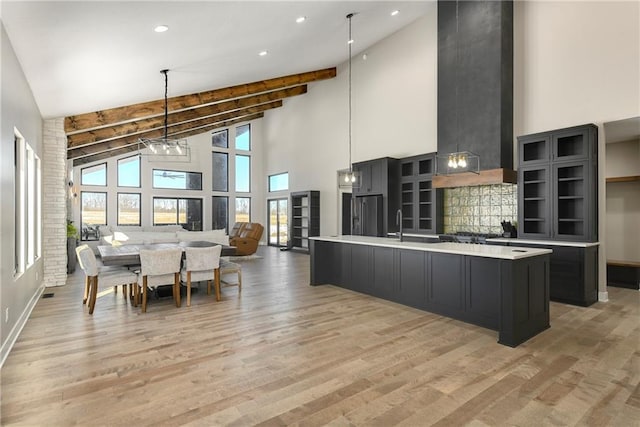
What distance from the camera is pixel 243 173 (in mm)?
14227

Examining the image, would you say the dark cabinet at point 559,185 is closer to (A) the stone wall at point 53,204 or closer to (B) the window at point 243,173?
(A) the stone wall at point 53,204

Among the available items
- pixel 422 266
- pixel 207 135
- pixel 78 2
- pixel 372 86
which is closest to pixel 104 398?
pixel 78 2

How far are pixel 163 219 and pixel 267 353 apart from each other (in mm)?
10757

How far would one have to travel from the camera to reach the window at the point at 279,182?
12945mm

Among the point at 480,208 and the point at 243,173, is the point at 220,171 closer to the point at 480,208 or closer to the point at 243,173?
the point at 243,173

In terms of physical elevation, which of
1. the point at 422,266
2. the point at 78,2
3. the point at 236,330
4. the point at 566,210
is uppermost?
the point at 78,2

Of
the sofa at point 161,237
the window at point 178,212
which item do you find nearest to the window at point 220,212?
the window at point 178,212

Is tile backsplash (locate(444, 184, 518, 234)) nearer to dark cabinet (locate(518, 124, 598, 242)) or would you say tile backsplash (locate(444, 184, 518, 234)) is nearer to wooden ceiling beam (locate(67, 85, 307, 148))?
dark cabinet (locate(518, 124, 598, 242))

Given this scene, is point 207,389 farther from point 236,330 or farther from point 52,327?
point 52,327

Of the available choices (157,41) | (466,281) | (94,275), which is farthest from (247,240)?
(466,281)

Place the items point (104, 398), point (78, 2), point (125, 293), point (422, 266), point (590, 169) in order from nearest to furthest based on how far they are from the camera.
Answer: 1. point (104, 398)
2. point (78, 2)
3. point (422, 266)
4. point (590, 169)
5. point (125, 293)

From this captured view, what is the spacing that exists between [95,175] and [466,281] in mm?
11967

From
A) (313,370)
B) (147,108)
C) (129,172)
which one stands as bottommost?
(313,370)

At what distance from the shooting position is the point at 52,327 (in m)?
3.82
